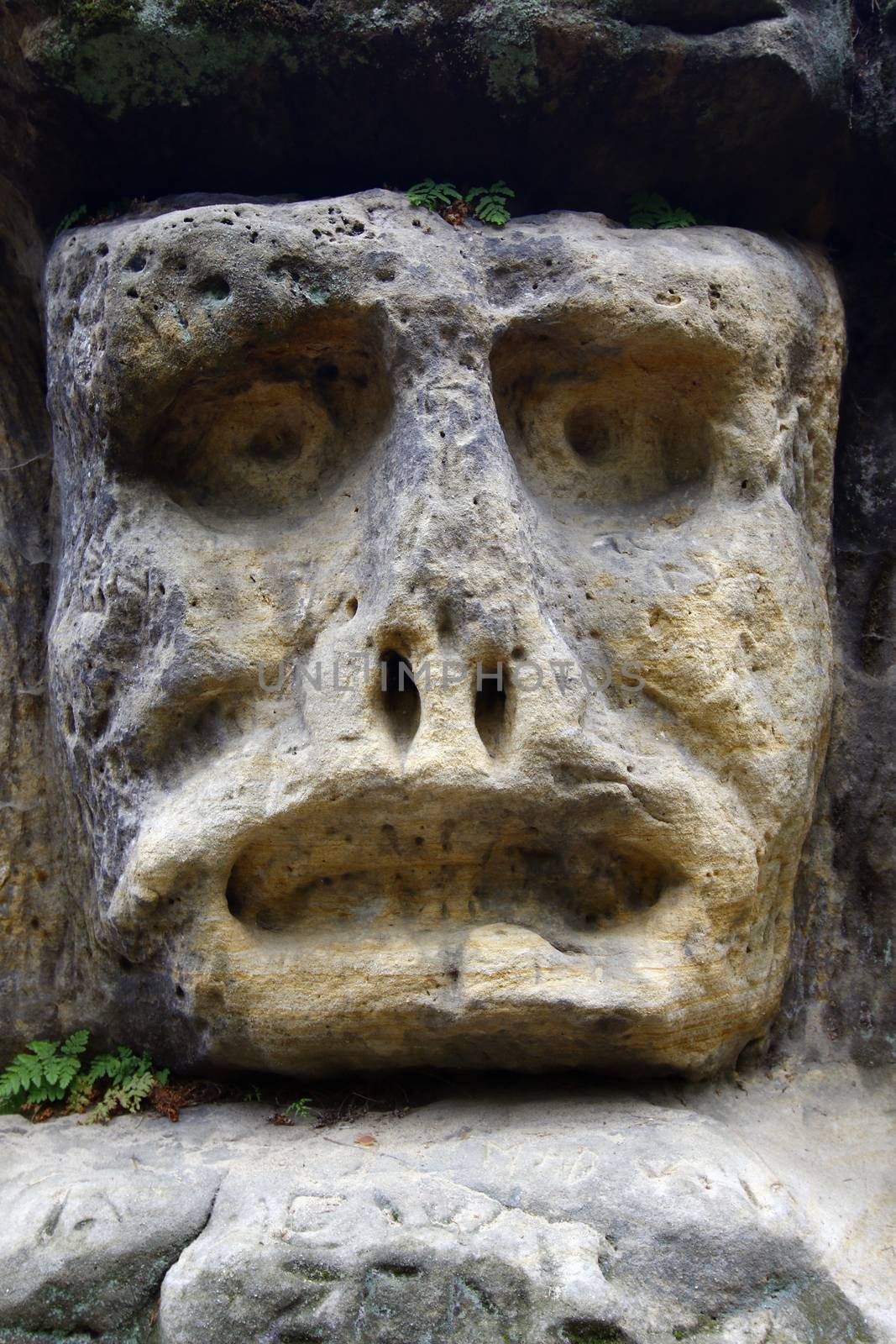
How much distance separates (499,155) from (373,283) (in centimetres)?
99

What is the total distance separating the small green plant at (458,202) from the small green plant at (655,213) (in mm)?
546

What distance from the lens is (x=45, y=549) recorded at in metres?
4.44

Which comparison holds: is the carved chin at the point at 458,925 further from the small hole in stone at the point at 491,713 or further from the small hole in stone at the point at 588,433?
the small hole in stone at the point at 588,433

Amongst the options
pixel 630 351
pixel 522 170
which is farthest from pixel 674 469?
pixel 522 170

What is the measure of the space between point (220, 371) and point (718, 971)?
2602 millimetres

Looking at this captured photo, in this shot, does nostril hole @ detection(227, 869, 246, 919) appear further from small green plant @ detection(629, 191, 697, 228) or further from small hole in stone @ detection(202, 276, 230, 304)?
small green plant @ detection(629, 191, 697, 228)

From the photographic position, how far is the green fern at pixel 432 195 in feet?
12.9

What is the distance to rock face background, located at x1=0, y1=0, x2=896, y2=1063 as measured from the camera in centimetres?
385

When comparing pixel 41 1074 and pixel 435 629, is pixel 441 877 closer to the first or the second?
pixel 435 629

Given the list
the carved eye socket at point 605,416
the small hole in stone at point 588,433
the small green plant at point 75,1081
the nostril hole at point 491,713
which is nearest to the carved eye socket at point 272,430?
the carved eye socket at point 605,416

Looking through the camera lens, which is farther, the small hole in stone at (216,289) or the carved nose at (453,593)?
the small hole in stone at (216,289)

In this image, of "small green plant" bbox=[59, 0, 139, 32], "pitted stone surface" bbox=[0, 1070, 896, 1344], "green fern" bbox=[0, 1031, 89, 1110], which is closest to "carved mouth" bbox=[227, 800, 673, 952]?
"pitted stone surface" bbox=[0, 1070, 896, 1344]

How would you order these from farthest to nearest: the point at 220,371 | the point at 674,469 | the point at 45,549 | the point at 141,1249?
the point at 45,549, the point at 674,469, the point at 220,371, the point at 141,1249

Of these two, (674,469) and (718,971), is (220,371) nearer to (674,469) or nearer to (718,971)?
(674,469)
